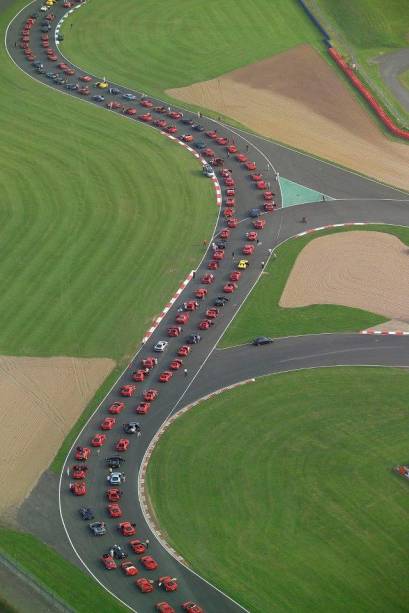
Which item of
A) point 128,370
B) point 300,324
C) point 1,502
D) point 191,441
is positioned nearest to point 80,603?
point 1,502

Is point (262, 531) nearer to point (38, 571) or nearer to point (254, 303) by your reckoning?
point (38, 571)

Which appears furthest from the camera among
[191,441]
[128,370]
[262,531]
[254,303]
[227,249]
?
[227,249]

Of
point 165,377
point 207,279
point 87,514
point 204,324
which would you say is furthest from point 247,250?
point 87,514

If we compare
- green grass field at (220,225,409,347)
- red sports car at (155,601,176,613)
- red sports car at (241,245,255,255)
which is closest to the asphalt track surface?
red sports car at (241,245,255,255)

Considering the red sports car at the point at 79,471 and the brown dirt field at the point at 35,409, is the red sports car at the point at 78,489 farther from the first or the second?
the brown dirt field at the point at 35,409

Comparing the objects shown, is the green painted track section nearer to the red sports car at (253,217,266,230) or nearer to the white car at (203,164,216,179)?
the red sports car at (253,217,266,230)

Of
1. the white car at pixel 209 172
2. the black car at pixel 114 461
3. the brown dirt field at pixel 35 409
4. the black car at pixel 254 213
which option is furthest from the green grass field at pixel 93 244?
the black car at pixel 114 461

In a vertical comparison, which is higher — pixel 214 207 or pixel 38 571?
pixel 214 207
